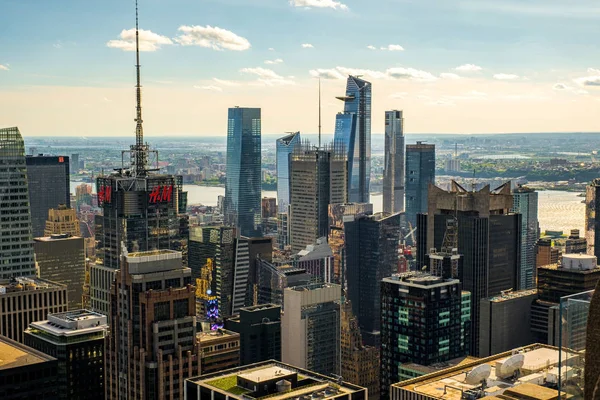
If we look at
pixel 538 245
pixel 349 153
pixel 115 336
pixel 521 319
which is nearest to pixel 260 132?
pixel 349 153

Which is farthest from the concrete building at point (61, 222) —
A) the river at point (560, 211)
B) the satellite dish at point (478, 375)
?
the satellite dish at point (478, 375)

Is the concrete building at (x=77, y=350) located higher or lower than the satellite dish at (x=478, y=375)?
lower

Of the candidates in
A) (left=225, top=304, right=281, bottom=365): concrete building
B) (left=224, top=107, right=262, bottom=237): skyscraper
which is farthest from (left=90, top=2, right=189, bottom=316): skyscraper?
(left=224, top=107, right=262, bottom=237): skyscraper

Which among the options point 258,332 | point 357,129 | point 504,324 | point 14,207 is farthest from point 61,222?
point 357,129

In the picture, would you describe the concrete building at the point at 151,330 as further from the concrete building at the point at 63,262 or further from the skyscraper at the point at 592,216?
the skyscraper at the point at 592,216

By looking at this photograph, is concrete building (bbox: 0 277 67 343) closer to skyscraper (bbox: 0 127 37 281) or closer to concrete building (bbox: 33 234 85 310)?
skyscraper (bbox: 0 127 37 281)

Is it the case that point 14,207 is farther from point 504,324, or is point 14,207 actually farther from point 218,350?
point 504,324
